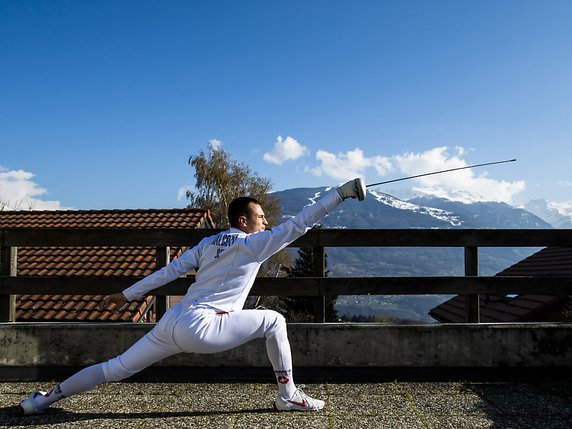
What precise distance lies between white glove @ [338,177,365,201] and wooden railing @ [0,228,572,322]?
114 cm

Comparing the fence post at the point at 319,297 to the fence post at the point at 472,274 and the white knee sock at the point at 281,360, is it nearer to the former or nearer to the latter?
the white knee sock at the point at 281,360

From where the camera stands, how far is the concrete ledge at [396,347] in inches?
190

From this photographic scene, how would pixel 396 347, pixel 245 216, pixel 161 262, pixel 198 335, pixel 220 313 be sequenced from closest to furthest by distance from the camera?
pixel 198 335 < pixel 220 313 < pixel 245 216 < pixel 396 347 < pixel 161 262

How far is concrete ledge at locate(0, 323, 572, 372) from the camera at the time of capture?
4828mm

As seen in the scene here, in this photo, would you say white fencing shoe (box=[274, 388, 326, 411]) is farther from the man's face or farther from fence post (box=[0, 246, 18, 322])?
fence post (box=[0, 246, 18, 322])

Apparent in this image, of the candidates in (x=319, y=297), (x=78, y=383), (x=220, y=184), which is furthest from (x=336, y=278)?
(x=220, y=184)

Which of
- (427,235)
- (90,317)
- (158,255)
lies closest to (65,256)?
(90,317)

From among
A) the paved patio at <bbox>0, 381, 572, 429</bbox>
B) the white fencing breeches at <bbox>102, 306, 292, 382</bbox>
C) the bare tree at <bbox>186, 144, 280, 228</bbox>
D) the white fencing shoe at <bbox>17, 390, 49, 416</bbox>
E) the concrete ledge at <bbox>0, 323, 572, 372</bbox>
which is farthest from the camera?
the bare tree at <bbox>186, 144, 280, 228</bbox>

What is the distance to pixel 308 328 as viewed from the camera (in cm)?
486

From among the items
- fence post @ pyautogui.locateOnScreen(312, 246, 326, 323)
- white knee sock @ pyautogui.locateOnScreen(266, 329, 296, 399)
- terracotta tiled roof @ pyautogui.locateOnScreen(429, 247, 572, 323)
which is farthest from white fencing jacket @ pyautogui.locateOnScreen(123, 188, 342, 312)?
terracotta tiled roof @ pyautogui.locateOnScreen(429, 247, 572, 323)

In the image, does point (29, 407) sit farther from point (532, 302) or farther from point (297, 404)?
point (532, 302)

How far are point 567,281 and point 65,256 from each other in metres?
17.3

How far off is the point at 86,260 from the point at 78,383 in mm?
15687

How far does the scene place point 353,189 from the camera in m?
3.70
